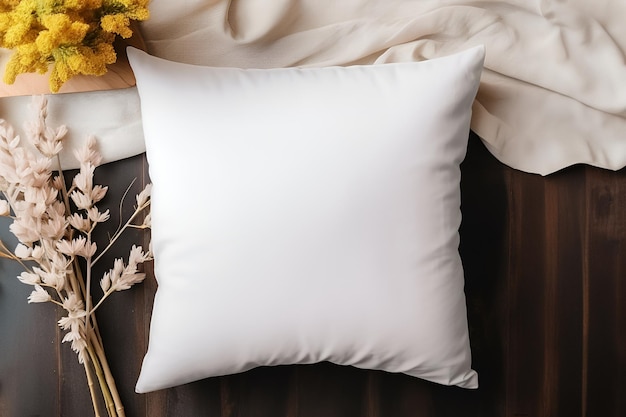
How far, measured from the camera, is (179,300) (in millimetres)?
867

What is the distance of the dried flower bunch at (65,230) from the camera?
919 mm

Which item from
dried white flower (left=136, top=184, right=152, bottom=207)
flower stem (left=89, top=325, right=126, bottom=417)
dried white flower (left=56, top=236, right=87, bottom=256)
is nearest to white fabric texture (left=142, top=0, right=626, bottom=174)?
dried white flower (left=136, top=184, right=152, bottom=207)

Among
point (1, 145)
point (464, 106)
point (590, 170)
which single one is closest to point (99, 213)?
point (1, 145)

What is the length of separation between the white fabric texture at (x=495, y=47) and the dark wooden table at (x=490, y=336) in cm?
7

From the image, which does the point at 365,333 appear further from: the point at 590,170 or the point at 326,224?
the point at 590,170

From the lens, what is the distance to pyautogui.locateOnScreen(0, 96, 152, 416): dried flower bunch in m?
0.92

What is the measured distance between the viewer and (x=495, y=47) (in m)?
1.03

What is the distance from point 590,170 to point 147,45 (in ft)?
2.73

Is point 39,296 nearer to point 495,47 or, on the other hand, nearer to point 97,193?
point 97,193

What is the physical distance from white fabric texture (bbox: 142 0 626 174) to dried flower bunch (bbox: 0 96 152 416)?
25cm

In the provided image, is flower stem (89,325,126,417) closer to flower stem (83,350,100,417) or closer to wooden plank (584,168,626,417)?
flower stem (83,350,100,417)

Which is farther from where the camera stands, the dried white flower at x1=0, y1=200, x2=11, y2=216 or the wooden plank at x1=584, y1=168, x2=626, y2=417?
the wooden plank at x1=584, y1=168, x2=626, y2=417

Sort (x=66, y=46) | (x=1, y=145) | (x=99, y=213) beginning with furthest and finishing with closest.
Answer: (x=99, y=213)
(x=1, y=145)
(x=66, y=46)

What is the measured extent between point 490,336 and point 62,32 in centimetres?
86
